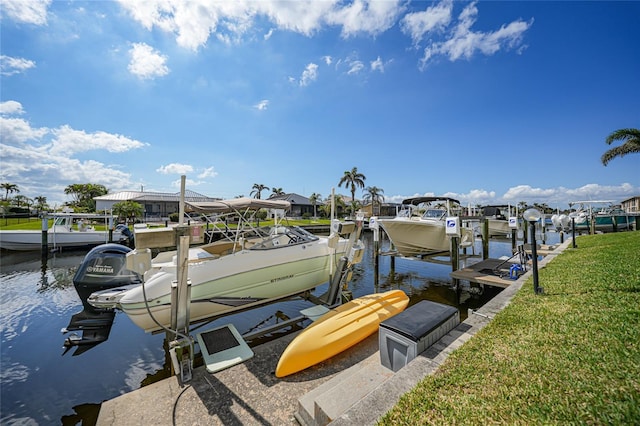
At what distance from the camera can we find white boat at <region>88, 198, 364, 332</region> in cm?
474

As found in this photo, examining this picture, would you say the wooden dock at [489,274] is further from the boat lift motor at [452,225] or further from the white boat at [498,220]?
the white boat at [498,220]

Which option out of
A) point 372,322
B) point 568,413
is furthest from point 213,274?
point 568,413

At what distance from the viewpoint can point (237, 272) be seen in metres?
5.52

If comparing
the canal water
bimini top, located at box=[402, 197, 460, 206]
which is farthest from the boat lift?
bimini top, located at box=[402, 197, 460, 206]

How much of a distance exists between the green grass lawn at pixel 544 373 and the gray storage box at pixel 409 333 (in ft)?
1.21

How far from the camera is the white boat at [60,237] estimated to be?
15.9 m

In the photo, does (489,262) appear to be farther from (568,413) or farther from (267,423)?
(267,423)

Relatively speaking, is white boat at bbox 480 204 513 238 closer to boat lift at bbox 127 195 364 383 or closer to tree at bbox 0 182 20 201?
boat lift at bbox 127 195 364 383

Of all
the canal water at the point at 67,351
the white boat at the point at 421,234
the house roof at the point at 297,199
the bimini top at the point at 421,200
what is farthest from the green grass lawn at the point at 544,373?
the house roof at the point at 297,199

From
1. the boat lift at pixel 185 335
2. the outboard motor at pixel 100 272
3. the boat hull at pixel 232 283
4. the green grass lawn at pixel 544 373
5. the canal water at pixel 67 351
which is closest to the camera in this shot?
the green grass lawn at pixel 544 373

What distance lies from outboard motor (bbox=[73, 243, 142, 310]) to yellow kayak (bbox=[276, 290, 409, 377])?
3.99 metres

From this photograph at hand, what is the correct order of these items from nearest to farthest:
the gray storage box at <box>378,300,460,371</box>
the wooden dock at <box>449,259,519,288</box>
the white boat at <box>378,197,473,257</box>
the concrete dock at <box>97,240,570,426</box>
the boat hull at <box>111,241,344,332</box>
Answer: the concrete dock at <box>97,240,570,426</box> → the gray storage box at <box>378,300,460,371</box> → the boat hull at <box>111,241,344,332</box> → the wooden dock at <box>449,259,519,288</box> → the white boat at <box>378,197,473,257</box>

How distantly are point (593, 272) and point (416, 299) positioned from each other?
476 cm

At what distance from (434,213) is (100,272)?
13.1m
